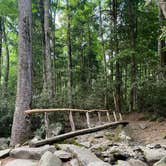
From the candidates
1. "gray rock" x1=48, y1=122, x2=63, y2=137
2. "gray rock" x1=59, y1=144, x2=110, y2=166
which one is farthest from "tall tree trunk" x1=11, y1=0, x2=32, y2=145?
"gray rock" x1=59, y1=144, x2=110, y2=166

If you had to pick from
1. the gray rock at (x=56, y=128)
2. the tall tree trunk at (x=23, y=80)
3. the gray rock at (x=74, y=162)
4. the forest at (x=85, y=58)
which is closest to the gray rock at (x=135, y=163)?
the gray rock at (x=74, y=162)

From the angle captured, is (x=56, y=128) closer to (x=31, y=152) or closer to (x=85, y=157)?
(x=31, y=152)

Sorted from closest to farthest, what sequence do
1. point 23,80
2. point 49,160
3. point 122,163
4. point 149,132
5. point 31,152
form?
1. point 49,160
2. point 122,163
3. point 31,152
4. point 23,80
5. point 149,132

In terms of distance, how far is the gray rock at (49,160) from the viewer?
5.22 metres

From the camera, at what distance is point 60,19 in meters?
22.2

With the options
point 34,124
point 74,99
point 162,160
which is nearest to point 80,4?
point 74,99

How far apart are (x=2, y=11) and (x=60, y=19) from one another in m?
5.47

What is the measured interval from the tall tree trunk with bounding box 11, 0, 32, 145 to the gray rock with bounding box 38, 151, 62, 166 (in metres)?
3.85

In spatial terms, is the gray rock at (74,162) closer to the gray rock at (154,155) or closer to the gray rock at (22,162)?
the gray rock at (22,162)

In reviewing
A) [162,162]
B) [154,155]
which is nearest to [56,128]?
[154,155]

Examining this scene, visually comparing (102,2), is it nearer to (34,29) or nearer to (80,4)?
(80,4)

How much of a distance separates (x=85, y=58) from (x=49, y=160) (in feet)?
61.2

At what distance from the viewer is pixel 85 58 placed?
2355 cm

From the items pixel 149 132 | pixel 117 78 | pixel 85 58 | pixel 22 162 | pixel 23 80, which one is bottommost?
pixel 149 132
